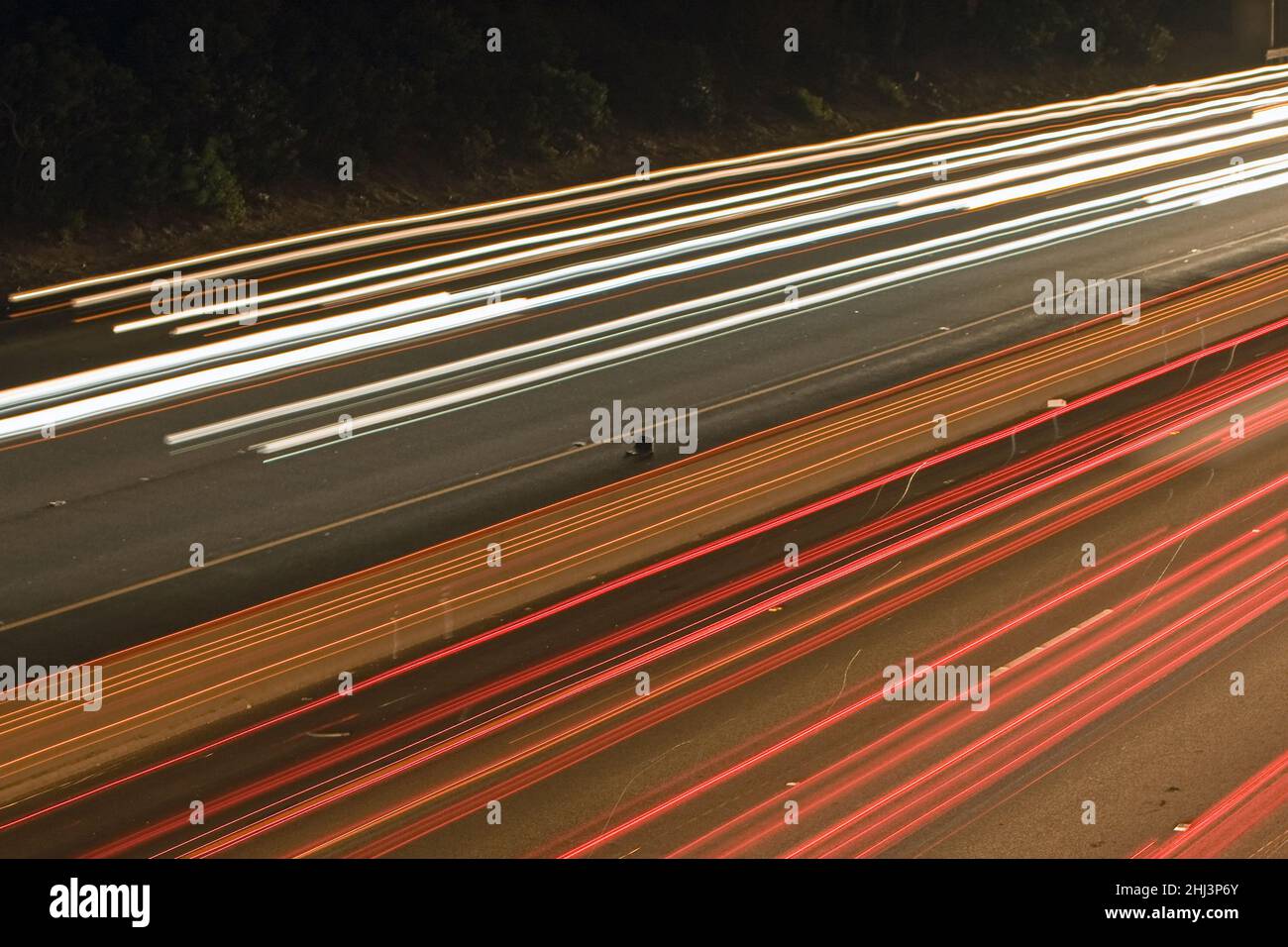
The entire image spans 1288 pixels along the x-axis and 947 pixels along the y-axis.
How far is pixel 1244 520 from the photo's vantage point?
1238cm

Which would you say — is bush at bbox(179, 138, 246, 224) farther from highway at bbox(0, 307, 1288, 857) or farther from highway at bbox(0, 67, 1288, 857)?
highway at bbox(0, 307, 1288, 857)

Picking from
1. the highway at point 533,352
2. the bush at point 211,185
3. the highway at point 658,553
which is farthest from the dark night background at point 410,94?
the highway at point 658,553

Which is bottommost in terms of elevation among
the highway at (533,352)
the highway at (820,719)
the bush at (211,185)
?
the highway at (820,719)

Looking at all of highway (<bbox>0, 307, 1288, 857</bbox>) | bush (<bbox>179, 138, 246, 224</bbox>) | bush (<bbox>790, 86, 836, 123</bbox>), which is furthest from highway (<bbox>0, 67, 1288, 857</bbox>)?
bush (<bbox>790, 86, 836, 123</bbox>)

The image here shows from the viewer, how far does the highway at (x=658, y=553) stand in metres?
8.41

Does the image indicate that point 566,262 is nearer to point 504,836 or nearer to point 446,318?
point 446,318

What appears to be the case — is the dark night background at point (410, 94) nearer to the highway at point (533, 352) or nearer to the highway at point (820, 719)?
the highway at point (533, 352)

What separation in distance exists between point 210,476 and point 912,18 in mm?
32386

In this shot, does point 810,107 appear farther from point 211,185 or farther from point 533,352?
point 533,352

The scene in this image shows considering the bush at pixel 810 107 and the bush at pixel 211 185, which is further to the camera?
the bush at pixel 810 107

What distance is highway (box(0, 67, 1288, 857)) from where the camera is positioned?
841 cm

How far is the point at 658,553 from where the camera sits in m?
12.3

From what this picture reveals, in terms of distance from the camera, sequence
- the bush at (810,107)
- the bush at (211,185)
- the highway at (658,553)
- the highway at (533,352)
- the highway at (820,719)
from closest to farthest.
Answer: the highway at (820,719), the highway at (658,553), the highway at (533,352), the bush at (211,185), the bush at (810,107)
